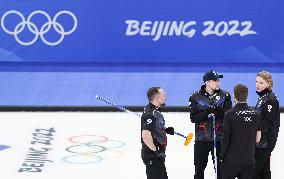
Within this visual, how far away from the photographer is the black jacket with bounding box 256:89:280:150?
7367 mm

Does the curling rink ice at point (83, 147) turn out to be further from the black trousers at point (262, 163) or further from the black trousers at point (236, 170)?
the black trousers at point (236, 170)

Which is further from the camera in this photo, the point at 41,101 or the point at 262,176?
the point at 41,101

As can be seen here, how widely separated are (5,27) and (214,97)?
857 centimetres

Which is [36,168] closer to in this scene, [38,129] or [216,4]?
[38,129]

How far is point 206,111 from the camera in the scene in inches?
302

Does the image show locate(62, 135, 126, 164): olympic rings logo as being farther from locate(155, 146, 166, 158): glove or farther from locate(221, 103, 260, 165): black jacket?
locate(221, 103, 260, 165): black jacket

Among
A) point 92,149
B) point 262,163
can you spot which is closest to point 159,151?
point 262,163

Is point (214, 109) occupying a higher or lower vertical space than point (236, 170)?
higher

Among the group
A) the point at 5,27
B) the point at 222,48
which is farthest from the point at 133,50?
the point at 5,27

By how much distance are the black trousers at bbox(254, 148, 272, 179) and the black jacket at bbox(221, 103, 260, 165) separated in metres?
0.80

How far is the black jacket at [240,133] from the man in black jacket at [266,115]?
2.05ft

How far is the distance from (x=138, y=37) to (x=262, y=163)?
25.9 feet

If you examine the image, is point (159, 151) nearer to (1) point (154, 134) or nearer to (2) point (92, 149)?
(1) point (154, 134)

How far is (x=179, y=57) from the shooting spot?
15.1 m
